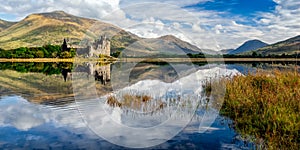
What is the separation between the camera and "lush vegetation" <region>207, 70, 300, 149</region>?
A: 356 inches

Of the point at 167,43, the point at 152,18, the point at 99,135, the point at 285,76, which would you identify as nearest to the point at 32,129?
the point at 99,135

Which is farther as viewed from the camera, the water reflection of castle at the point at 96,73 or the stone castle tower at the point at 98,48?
the stone castle tower at the point at 98,48

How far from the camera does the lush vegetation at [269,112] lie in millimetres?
9039

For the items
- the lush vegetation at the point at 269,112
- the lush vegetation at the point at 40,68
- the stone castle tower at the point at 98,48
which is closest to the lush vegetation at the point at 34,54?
the stone castle tower at the point at 98,48

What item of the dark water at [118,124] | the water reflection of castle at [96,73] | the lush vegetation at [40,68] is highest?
the lush vegetation at [40,68]

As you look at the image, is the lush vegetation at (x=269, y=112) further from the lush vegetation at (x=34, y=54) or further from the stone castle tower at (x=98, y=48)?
the lush vegetation at (x=34, y=54)

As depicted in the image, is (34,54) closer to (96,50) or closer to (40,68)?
(96,50)

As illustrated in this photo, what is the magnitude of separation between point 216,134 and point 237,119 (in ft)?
6.55

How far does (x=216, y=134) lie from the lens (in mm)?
10344

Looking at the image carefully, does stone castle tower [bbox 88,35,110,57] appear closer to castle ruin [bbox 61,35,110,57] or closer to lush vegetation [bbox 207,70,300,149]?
castle ruin [bbox 61,35,110,57]

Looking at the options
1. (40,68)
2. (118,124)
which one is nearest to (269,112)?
(118,124)

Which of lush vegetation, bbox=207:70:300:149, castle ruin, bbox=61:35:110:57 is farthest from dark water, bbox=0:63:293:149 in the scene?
castle ruin, bbox=61:35:110:57

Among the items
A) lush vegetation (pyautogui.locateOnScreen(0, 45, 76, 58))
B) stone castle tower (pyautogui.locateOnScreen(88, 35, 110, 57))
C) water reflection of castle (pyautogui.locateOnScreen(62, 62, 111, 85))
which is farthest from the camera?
lush vegetation (pyautogui.locateOnScreen(0, 45, 76, 58))

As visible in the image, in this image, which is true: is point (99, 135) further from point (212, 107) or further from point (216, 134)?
point (212, 107)
